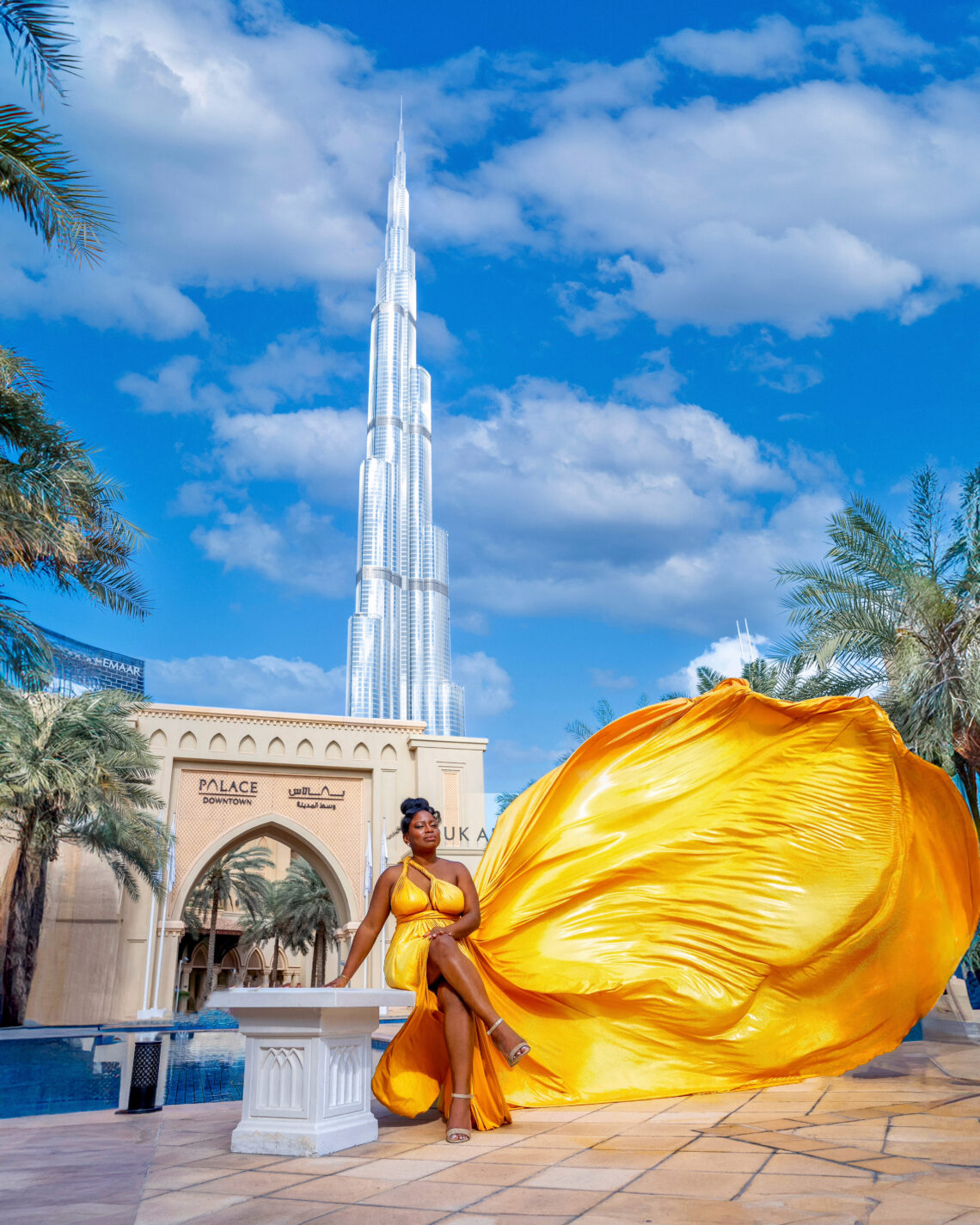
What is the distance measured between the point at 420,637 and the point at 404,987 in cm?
12609

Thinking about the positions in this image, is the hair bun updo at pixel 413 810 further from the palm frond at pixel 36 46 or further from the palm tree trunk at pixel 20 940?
the palm tree trunk at pixel 20 940

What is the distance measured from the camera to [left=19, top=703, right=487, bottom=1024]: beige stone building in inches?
852

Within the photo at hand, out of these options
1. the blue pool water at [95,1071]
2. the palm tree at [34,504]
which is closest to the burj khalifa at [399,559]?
the blue pool water at [95,1071]

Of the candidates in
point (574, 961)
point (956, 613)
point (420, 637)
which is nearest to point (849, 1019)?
point (574, 961)

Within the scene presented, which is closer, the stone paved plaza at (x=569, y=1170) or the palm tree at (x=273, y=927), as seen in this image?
the stone paved plaza at (x=569, y=1170)

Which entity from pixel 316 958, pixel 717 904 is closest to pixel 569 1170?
pixel 717 904

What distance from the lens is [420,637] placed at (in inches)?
5123

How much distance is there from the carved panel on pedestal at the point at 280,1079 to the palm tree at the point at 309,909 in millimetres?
29709

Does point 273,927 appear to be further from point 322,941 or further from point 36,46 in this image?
point 36,46

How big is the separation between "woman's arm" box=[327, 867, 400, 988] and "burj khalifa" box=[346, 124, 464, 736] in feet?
380

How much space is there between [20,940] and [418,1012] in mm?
16460

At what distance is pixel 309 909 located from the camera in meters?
34.3

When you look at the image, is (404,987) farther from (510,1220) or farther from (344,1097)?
(510,1220)

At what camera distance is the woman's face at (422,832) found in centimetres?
462
